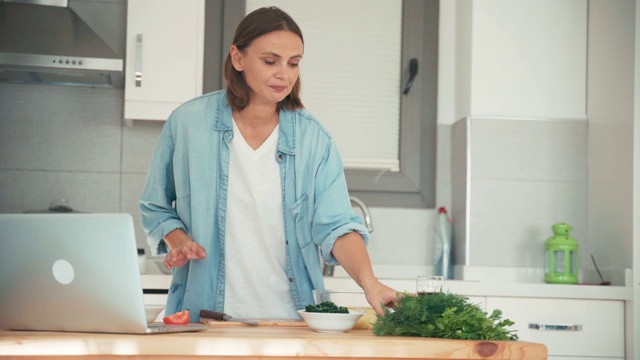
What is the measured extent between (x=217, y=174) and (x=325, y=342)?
0.87 metres

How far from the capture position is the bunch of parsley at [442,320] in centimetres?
154

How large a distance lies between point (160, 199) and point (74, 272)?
76 centimetres

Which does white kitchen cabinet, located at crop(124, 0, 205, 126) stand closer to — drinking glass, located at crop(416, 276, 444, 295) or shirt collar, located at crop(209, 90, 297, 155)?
shirt collar, located at crop(209, 90, 297, 155)

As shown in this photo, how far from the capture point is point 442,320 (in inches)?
61.6

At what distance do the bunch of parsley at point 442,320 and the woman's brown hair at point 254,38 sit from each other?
2.53ft

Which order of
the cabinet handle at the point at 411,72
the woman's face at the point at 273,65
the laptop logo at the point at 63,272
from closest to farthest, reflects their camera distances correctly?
1. the laptop logo at the point at 63,272
2. the woman's face at the point at 273,65
3. the cabinet handle at the point at 411,72

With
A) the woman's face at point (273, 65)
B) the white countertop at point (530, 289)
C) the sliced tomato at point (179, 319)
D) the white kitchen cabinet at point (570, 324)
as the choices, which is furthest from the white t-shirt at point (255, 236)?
the white kitchen cabinet at point (570, 324)

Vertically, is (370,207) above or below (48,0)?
below

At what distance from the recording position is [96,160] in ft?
13.1

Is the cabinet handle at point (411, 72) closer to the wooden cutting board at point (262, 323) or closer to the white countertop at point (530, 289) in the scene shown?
the white countertop at point (530, 289)

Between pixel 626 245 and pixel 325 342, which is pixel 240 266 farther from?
pixel 626 245

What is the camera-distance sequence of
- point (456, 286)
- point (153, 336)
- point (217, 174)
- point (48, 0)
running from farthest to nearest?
point (48, 0) < point (456, 286) < point (217, 174) < point (153, 336)

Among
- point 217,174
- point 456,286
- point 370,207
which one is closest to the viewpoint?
point 217,174

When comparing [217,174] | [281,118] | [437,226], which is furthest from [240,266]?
[437,226]
